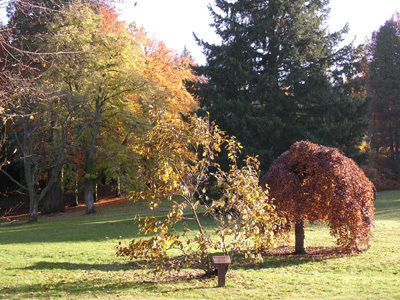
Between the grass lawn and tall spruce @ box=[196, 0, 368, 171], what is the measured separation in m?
7.13

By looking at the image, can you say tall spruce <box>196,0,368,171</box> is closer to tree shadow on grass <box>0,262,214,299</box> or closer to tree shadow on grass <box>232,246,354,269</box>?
tree shadow on grass <box>232,246,354,269</box>

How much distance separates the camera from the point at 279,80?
20.2 metres

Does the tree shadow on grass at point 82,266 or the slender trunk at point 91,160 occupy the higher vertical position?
the slender trunk at point 91,160

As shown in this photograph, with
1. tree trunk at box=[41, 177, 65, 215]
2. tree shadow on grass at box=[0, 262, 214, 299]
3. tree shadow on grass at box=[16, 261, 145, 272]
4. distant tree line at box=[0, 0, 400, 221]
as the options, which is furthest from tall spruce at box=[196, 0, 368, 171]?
tree trunk at box=[41, 177, 65, 215]

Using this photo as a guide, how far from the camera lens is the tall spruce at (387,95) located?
3666 centimetres

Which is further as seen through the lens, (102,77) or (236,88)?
(102,77)

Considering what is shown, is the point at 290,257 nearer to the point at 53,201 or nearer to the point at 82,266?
the point at 82,266

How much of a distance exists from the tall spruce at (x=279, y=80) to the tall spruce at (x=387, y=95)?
18.0 metres

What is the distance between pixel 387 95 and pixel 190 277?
3487 cm

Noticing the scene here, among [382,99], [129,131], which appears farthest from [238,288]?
[382,99]

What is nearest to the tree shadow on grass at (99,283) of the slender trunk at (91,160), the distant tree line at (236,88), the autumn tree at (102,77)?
the distant tree line at (236,88)

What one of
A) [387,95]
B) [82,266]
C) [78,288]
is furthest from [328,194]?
[387,95]

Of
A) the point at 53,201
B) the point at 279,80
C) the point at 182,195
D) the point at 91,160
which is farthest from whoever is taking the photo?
the point at 53,201

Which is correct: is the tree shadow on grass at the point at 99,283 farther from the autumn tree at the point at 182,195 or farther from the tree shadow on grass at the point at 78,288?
the autumn tree at the point at 182,195
